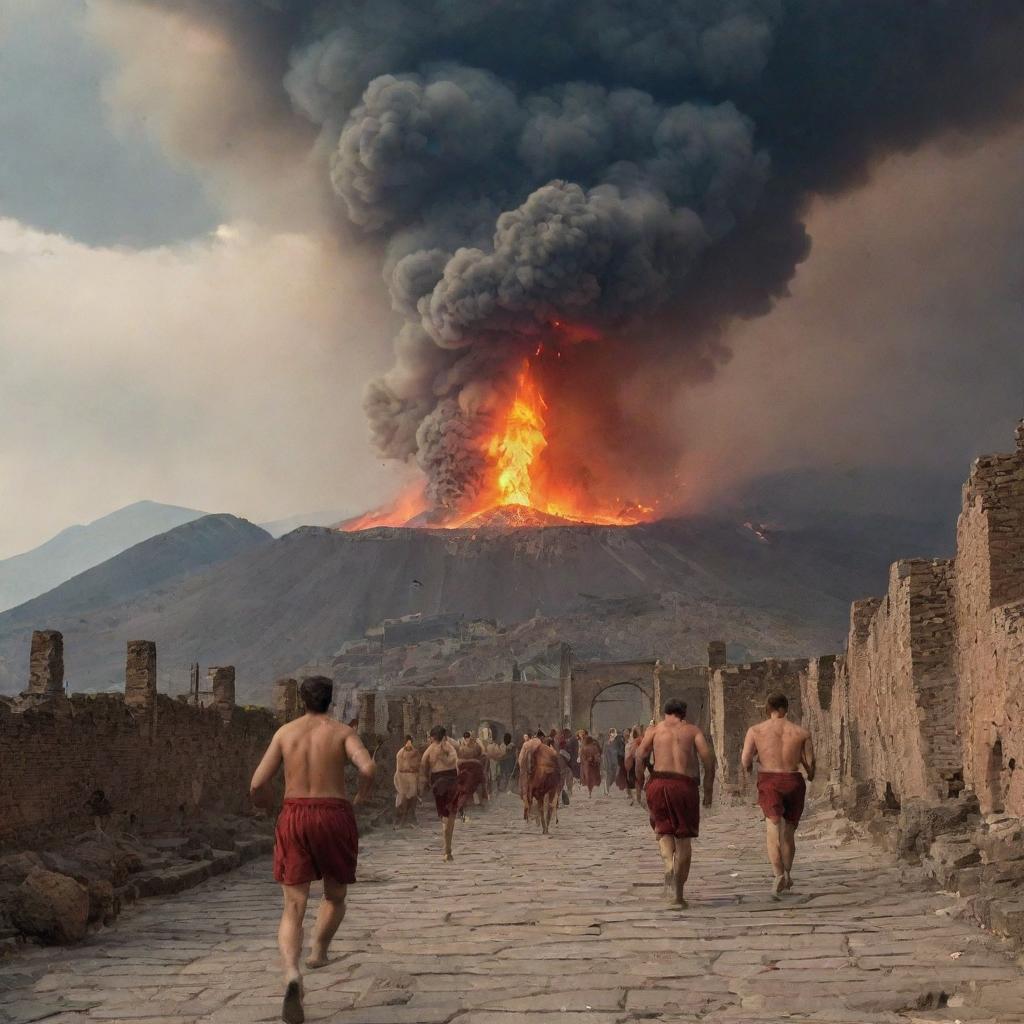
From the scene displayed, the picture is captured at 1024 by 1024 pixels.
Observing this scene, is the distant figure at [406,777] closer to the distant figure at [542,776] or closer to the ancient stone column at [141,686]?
the distant figure at [542,776]

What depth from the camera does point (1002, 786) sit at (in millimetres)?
11172

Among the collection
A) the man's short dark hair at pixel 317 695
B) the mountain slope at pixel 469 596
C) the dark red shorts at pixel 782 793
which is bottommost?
the dark red shorts at pixel 782 793

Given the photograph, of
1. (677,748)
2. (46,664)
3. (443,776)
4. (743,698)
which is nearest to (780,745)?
(677,748)

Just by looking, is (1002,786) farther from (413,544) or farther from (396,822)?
(413,544)

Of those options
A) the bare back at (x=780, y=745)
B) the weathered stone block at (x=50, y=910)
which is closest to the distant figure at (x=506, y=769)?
the bare back at (x=780, y=745)

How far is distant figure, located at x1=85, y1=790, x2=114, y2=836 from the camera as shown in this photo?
1450 centimetres

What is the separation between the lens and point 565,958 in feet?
25.5

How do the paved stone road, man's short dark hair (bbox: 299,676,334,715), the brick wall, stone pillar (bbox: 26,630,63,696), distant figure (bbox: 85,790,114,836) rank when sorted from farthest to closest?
stone pillar (bbox: 26,630,63,696), distant figure (bbox: 85,790,114,836), the brick wall, man's short dark hair (bbox: 299,676,334,715), the paved stone road

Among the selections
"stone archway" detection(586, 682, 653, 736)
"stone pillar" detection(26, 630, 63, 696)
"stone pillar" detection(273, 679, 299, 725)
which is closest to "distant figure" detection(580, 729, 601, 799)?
"stone pillar" detection(273, 679, 299, 725)

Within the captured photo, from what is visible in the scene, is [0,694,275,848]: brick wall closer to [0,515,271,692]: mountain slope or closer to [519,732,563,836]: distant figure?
[519,732,563,836]: distant figure

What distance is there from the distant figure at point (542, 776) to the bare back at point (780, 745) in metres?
8.69

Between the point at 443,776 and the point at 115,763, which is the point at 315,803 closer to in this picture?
the point at 115,763

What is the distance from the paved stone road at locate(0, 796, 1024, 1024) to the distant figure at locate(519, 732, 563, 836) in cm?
644

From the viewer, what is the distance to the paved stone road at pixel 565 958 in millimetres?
6406
